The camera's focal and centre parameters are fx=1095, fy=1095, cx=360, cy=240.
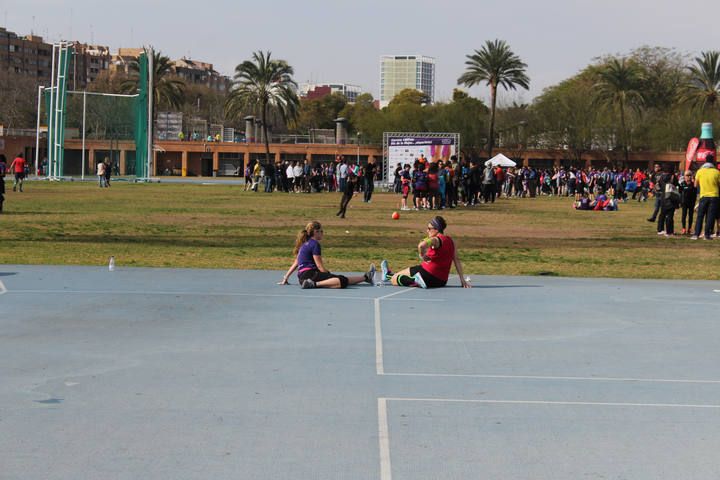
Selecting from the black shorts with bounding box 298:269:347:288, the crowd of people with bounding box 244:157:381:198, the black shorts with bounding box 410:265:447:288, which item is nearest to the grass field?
the black shorts with bounding box 410:265:447:288

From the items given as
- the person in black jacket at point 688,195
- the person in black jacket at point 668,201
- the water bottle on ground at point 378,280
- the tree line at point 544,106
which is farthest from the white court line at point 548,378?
the tree line at point 544,106

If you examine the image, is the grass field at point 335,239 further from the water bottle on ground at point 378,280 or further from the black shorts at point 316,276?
the black shorts at point 316,276

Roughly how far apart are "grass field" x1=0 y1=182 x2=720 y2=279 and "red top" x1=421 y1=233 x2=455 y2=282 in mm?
2770

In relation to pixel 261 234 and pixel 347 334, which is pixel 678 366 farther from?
pixel 261 234

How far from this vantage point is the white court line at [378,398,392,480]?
19.0ft

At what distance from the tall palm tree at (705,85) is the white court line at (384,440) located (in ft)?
265

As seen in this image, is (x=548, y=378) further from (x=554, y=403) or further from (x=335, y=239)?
(x=335, y=239)

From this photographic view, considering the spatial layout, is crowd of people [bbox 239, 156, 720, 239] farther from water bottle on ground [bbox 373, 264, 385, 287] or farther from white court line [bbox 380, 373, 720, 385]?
white court line [bbox 380, 373, 720, 385]

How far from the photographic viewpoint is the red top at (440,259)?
45.9ft

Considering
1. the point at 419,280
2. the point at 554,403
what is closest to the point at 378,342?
the point at 554,403

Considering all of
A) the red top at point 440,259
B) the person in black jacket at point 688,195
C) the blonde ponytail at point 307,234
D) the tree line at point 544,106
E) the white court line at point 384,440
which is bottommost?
the white court line at point 384,440

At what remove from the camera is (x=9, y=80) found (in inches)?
5266

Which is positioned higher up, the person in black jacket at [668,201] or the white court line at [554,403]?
the person in black jacket at [668,201]

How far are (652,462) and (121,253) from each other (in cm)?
1393
